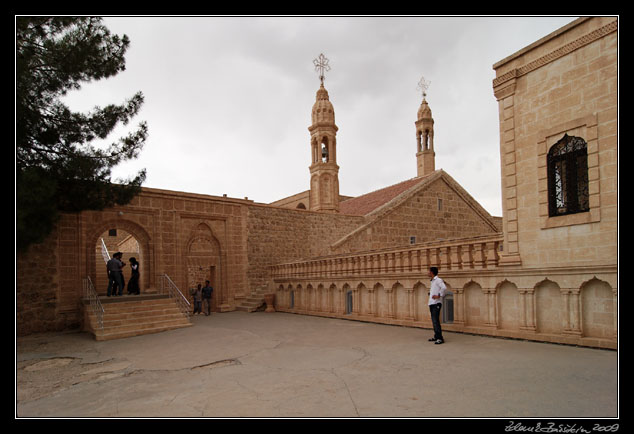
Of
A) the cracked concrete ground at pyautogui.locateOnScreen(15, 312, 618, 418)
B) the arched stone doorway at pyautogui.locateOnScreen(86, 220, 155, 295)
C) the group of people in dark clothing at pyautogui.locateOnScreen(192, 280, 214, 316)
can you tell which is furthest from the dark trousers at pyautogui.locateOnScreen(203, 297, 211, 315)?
the cracked concrete ground at pyautogui.locateOnScreen(15, 312, 618, 418)

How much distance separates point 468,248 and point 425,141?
89.3 ft

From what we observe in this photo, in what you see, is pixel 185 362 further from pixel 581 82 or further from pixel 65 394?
pixel 581 82

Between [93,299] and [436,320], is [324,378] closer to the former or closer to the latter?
[436,320]

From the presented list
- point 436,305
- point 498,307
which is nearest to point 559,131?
point 498,307

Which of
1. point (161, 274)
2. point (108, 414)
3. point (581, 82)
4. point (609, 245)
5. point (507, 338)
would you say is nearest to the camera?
point (108, 414)

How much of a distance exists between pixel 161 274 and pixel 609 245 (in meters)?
14.0

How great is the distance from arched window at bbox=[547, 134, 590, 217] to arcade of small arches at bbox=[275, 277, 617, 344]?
1.41 m

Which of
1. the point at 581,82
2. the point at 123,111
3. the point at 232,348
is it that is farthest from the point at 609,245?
the point at 123,111

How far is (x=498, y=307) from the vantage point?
8.60 m

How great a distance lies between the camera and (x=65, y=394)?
573cm

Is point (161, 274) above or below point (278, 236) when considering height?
below

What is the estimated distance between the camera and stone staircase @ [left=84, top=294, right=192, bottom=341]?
37.1 ft

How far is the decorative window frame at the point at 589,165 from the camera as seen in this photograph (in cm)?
725

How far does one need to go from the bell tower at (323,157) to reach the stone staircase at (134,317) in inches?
518
